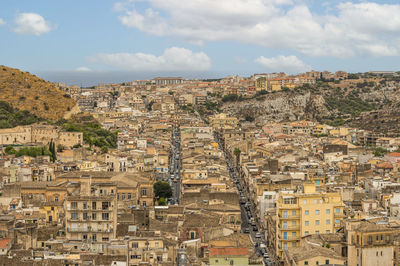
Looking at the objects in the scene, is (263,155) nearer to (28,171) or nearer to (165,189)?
(165,189)

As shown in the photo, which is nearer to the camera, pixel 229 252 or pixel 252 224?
pixel 229 252

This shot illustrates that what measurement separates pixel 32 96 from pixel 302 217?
105581 millimetres

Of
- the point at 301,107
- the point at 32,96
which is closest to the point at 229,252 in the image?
the point at 32,96

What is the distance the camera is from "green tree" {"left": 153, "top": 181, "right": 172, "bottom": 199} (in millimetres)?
73500

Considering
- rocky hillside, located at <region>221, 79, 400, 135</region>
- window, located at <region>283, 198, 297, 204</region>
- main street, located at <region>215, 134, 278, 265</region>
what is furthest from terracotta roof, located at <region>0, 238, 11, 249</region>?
rocky hillside, located at <region>221, 79, 400, 135</region>

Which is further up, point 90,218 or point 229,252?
point 90,218

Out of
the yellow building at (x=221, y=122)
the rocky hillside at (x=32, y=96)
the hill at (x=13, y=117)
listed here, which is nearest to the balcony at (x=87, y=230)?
the hill at (x=13, y=117)

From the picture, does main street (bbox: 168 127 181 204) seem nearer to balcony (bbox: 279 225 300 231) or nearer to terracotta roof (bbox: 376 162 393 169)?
balcony (bbox: 279 225 300 231)

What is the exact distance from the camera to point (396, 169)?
85938 millimetres

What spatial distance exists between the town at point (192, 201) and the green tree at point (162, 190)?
12 centimetres

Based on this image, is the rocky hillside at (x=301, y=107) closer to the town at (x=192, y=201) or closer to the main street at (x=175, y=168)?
the main street at (x=175, y=168)

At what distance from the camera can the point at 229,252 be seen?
43.0 m

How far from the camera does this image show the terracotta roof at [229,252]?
4269cm

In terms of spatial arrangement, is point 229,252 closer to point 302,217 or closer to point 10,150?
point 302,217
